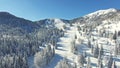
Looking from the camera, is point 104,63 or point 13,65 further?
point 104,63

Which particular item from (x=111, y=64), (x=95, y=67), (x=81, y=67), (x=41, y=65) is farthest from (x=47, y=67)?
(x=111, y=64)

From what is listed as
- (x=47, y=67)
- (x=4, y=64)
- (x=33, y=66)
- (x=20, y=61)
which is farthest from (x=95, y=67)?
(x=4, y=64)

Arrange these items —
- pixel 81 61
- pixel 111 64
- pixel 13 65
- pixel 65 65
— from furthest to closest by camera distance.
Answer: pixel 81 61 → pixel 111 64 → pixel 13 65 → pixel 65 65

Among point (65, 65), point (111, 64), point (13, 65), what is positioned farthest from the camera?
point (111, 64)

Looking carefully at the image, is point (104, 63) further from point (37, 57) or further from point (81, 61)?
point (37, 57)

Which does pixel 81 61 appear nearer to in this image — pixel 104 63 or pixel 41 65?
pixel 104 63

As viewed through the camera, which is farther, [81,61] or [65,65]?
[81,61]

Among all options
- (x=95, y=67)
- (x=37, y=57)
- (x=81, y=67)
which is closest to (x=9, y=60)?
(x=37, y=57)

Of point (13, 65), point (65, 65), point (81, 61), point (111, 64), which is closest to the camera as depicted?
point (65, 65)

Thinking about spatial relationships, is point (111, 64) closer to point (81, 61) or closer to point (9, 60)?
point (81, 61)
